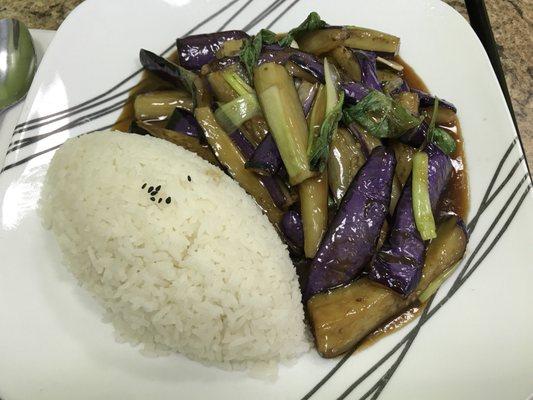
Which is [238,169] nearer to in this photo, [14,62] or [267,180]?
[267,180]

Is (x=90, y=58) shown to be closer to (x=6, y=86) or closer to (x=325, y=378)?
(x=6, y=86)

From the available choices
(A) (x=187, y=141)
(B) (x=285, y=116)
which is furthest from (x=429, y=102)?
(A) (x=187, y=141)

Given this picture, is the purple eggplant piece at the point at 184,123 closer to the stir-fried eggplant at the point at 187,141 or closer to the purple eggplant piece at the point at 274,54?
the stir-fried eggplant at the point at 187,141

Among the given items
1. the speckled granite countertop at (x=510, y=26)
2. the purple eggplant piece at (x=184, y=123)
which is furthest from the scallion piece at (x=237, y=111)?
the speckled granite countertop at (x=510, y=26)

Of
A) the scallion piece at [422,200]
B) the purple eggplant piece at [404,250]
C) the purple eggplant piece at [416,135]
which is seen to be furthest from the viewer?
the purple eggplant piece at [416,135]

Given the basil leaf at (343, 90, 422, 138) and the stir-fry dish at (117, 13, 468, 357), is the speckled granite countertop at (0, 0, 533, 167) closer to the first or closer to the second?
the stir-fry dish at (117, 13, 468, 357)

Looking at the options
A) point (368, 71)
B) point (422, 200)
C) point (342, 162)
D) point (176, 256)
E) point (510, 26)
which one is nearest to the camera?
point (176, 256)

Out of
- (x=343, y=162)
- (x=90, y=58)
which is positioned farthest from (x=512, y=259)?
(x=90, y=58)
